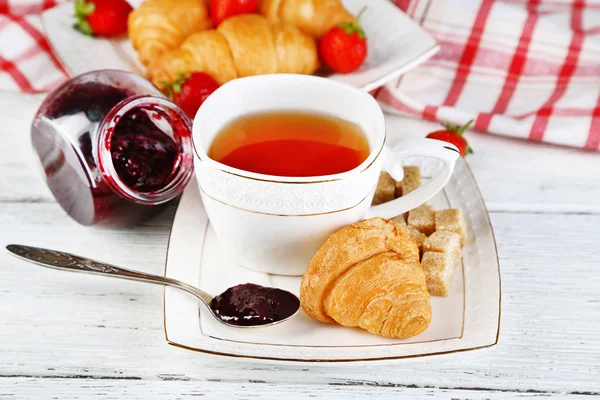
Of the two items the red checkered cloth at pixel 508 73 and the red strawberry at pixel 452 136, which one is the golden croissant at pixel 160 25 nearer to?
the red checkered cloth at pixel 508 73

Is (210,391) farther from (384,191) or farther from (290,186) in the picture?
(384,191)

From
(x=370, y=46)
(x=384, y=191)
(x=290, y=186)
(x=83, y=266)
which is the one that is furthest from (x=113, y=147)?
(x=370, y=46)

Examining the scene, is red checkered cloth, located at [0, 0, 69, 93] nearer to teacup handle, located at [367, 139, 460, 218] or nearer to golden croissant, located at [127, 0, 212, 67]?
golden croissant, located at [127, 0, 212, 67]

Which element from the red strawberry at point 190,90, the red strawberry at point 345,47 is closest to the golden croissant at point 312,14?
the red strawberry at point 345,47

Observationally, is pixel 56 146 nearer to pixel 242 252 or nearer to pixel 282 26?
pixel 242 252

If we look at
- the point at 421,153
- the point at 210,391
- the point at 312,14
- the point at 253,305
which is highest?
the point at 421,153

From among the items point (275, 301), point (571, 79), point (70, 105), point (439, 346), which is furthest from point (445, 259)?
point (571, 79)

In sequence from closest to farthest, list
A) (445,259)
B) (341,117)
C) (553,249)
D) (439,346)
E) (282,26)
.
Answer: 1. (439,346)
2. (445,259)
3. (341,117)
4. (553,249)
5. (282,26)

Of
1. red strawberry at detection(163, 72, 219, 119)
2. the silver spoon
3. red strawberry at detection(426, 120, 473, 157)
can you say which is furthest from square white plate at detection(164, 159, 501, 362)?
red strawberry at detection(163, 72, 219, 119)
